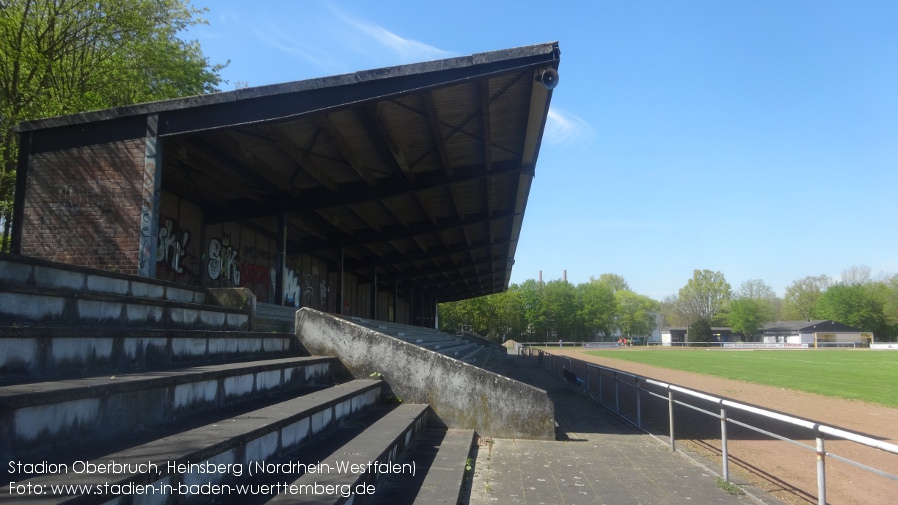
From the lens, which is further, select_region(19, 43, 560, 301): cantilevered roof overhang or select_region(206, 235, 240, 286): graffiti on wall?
select_region(206, 235, 240, 286): graffiti on wall

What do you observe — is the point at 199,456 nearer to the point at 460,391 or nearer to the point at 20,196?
the point at 460,391

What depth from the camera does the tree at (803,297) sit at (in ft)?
388

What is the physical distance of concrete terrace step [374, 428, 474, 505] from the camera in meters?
4.61

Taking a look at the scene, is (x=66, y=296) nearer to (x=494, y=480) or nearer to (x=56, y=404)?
(x=56, y=404)

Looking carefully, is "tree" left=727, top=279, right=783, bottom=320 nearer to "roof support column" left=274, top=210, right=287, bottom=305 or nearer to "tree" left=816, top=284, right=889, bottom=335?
"tree" left=816, top=284, right=889, bottom=335

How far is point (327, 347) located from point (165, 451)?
16.7ft

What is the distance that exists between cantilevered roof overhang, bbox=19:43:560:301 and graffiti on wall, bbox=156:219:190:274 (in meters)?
0.96

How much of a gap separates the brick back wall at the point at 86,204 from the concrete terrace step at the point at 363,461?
5.60 meters

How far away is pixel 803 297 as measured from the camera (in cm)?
11969

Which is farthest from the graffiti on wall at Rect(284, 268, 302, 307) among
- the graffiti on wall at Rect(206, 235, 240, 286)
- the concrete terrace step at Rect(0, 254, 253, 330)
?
the concrete terrace step at Rect(0, 254, 253, 330)

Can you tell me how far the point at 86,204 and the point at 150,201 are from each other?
3.69ft

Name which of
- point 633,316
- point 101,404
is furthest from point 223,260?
point 633,316

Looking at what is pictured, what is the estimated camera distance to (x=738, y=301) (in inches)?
4003

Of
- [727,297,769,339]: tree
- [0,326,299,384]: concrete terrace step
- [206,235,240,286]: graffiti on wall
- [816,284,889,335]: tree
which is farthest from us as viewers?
[727,297,769,339]: tree
